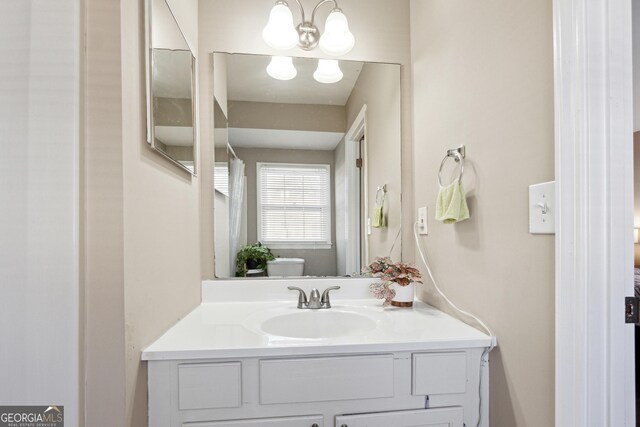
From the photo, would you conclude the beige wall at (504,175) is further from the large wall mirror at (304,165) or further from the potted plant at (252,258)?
the potted plant at (252,258)

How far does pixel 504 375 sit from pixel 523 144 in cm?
64

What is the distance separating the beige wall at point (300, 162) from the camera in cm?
152

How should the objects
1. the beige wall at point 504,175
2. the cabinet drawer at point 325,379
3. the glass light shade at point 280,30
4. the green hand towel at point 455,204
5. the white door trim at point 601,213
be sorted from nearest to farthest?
the white door trim at point 601,213
the beige wall at point 504,175
the cabinet drawer at point 325,379
the green hand towel at point 455,204
the glass light shade at point 280,30

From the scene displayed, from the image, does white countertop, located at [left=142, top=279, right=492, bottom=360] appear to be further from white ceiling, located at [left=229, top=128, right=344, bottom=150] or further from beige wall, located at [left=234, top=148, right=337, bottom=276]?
white ceiling, located at [left=229, top=128, right=344, bottom=150]

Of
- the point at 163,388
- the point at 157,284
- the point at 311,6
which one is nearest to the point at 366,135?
the point at 311,6

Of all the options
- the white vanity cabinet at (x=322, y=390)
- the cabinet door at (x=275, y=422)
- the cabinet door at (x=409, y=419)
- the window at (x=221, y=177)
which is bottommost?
the cabinet door at (x=409, y=419)

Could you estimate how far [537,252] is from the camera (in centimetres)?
83

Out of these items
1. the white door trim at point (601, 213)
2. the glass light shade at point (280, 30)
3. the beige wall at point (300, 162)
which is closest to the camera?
the white door trim at point (601, 213)

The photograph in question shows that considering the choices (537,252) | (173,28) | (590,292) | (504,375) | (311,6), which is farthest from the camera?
(311,6)

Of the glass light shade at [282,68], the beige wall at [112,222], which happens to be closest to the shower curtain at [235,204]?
the glass light shade at [282,68]

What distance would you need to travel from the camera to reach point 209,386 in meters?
0.90

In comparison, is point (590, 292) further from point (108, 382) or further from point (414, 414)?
point (108, 382)

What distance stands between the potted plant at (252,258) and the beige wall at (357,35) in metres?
0.13

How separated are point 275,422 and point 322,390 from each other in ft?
0.50
